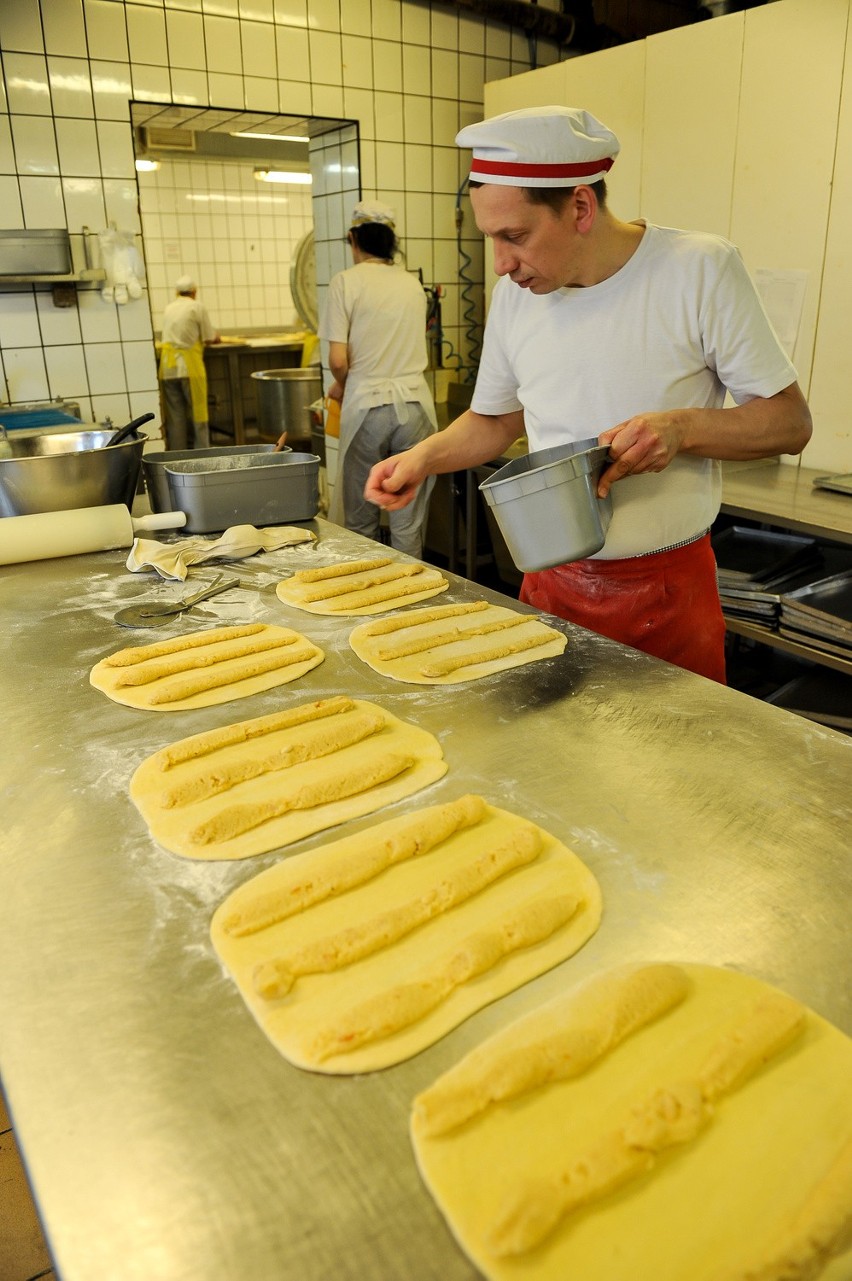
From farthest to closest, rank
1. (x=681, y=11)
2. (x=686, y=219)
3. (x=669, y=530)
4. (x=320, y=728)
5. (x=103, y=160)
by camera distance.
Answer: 1. (x=681, y=11)
2. (x=103, y=160)
3. (x=686, y=219)
4. (x=669, y=530)
5. (x=320, y=728)

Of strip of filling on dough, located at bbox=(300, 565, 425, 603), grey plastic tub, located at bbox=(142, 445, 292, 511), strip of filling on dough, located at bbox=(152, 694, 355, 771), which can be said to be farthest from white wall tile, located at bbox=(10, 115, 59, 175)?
strip of filling on dough, located at bbox=(152, 694, 355, 771)

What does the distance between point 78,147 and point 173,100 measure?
1.50ft

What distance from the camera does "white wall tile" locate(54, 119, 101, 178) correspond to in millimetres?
3434

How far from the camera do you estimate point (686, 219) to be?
3271mm

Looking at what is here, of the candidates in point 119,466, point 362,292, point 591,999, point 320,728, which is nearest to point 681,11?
point 362,292

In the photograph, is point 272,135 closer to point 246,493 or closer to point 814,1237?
point 246,493

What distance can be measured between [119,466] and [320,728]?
1251 mm

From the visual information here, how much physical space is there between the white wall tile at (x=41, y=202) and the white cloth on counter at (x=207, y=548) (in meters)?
2.13

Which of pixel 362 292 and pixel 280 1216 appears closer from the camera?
pixel 280 1216

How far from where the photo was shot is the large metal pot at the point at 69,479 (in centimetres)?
204

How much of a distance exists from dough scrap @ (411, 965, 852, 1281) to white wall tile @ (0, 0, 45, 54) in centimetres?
390

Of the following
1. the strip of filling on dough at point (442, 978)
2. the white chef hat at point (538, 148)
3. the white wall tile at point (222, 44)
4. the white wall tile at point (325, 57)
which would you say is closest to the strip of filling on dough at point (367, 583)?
the white chef hat at point (538, 148)

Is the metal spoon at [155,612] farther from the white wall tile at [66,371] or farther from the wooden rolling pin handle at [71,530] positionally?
the white wall tile at [66,371]

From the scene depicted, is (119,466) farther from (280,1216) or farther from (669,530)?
(280,1216)
